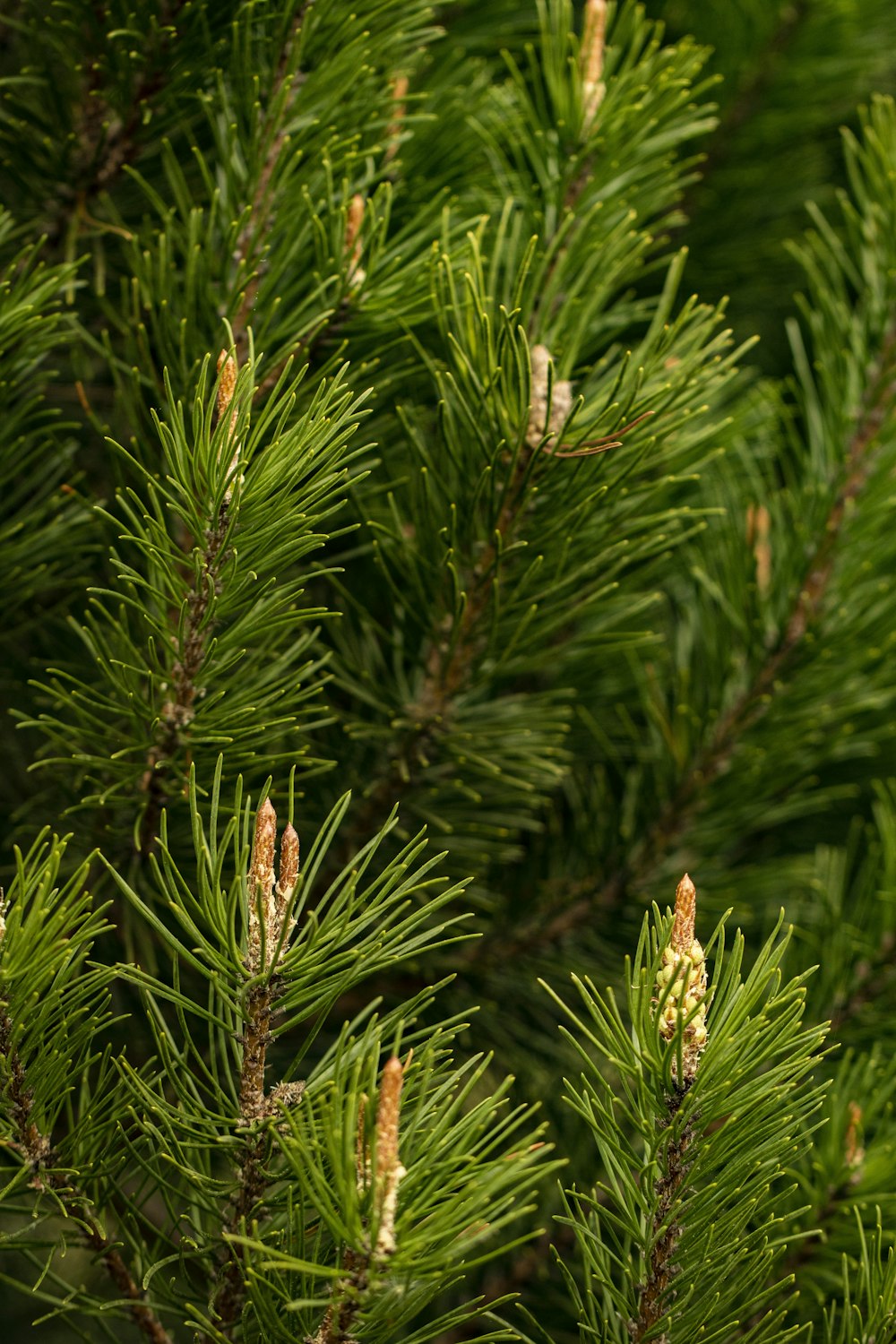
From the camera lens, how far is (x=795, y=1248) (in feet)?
1.87

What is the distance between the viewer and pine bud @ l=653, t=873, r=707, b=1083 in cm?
40

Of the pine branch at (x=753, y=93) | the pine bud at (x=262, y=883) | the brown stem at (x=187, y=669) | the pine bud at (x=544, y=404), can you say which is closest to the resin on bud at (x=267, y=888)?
the pine bud at (x=262, y=883)

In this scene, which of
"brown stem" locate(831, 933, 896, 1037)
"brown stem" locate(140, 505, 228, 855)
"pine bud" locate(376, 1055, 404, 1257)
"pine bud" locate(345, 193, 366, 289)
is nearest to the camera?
"pine bud" locate(376, 1055, 404, 1257)

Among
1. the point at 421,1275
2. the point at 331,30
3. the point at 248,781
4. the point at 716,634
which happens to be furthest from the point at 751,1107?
the point at 331,30

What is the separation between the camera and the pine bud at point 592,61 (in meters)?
0.61

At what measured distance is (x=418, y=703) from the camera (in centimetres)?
63

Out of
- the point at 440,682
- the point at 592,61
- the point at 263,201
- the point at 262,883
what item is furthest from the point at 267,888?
the point at 592,61

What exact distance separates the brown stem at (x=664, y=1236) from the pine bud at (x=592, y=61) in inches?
19.0

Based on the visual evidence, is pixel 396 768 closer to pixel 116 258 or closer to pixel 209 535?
pixel 209 535

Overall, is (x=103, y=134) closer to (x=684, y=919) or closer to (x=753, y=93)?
(x=684, y=919)

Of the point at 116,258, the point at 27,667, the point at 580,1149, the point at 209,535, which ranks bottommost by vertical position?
the point at 580,1149

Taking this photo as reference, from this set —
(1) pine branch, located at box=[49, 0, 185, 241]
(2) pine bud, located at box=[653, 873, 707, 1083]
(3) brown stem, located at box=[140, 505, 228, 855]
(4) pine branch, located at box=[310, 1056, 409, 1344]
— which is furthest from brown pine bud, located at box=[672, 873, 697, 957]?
(1) pine branch, located at box=[49, 0, 185, 241]

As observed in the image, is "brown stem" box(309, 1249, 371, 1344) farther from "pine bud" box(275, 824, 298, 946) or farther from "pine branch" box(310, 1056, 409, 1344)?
"pine bud" box(275, 824, 298, 946)

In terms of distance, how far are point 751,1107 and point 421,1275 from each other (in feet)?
0.45
